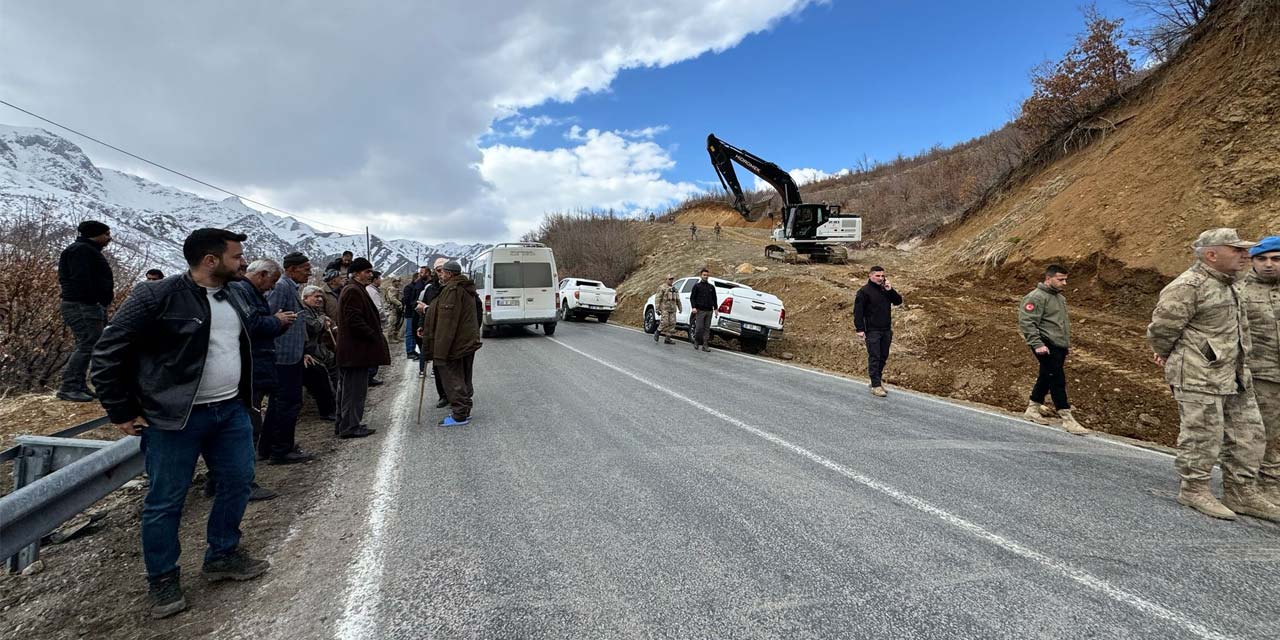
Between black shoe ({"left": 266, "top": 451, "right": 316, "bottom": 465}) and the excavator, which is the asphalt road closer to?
black shoe ({"left": 266, "top": 451, "right": 316, "bottom": 465})

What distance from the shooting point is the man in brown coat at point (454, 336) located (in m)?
6.24

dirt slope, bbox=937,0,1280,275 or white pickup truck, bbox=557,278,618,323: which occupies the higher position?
dirt slope, bbox=937,0,1280,275

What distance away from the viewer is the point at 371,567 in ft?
10.00

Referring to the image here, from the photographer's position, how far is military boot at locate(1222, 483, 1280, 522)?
3660 millimetres

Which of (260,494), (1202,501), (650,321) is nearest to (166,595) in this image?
(260,494)

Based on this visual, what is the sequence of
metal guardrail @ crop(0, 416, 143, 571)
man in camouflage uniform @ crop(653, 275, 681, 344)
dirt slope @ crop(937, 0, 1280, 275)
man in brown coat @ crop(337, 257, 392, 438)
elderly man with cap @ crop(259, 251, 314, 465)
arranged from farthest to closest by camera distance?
man in camouflage uniform @ crop(653, 275, 681, 344), dirt slope @ crop(937, 0, 1280, 275), man in brown coat @ crop(337, 257, 392, 438), elderly man with cap @ crop(259, 251, 314, 465), metal guardrail @ crop(0, 416, 143, 571)

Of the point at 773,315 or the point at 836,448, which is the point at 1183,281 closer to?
the point at 836,448

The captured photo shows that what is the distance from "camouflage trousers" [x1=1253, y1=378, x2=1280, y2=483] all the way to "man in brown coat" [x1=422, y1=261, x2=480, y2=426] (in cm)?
686

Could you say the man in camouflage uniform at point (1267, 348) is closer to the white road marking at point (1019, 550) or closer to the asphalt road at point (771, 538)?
the asphalt road at point (771, 538)

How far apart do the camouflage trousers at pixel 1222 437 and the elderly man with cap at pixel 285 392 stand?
23.0 feet

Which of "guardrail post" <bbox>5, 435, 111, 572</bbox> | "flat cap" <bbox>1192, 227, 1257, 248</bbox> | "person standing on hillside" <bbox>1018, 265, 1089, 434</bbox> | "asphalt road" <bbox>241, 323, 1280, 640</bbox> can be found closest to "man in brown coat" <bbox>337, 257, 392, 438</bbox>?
"asphalt road" <bbox>241, 323, 1280, 640</bbox>

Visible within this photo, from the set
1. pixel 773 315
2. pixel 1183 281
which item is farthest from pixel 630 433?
pixel 773 315

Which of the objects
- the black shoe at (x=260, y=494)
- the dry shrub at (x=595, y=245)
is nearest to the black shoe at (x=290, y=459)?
the black shoe at (x=260, y=494)

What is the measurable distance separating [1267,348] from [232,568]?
6849 mm
